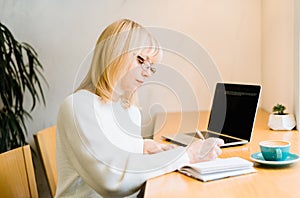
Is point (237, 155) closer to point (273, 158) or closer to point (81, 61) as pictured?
point (273, 158)

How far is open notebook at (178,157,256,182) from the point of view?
113 cm

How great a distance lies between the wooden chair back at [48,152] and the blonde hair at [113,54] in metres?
0.41

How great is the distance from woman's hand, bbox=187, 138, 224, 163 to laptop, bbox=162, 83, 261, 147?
23 cm

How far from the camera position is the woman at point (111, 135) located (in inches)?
45.5

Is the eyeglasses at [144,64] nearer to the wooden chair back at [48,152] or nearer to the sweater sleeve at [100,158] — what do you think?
the sweater sleeve at [100,158]

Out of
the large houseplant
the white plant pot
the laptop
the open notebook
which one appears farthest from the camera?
the large houseplant

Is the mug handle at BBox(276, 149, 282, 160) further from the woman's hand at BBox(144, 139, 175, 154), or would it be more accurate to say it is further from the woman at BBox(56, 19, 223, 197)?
the woman's hand at BBox(144, 139, 175, 154)

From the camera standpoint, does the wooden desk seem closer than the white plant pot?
Yes

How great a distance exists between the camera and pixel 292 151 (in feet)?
4.53

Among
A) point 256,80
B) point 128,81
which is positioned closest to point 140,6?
point 256,80

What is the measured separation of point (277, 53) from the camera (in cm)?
208

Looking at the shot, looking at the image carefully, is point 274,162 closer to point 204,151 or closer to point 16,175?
point 204,151

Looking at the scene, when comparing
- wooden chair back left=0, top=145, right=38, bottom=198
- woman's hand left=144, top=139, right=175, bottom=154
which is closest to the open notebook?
woman's hand left=144, top=139, right=175, bottom=154

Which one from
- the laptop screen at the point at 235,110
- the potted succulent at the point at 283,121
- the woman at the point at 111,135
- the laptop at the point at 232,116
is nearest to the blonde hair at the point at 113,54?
the woman at the point at 111,135
